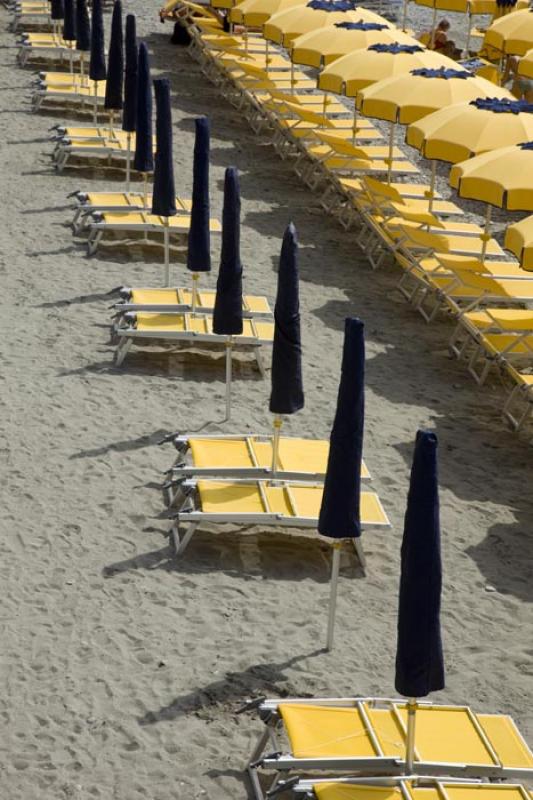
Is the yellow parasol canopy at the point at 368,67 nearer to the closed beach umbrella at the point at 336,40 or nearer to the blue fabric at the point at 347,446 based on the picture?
the closed beach umbrella at the point at 336,40

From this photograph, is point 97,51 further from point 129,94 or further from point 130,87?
point 129,94

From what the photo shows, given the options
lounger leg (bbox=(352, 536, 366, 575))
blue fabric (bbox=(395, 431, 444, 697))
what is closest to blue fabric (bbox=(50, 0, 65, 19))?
lounger leg (bbox=(352, 536, 366, 575))

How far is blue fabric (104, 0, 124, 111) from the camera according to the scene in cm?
1758

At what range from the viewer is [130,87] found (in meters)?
16.6

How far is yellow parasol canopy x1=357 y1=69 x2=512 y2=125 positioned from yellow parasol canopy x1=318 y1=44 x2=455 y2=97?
3.07 ft

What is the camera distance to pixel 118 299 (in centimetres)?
1386

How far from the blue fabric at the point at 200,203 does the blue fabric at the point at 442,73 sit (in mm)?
5058

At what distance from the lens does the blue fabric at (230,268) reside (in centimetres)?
1038

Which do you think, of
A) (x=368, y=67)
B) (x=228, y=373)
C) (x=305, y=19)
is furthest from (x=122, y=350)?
(x=305, y=19)

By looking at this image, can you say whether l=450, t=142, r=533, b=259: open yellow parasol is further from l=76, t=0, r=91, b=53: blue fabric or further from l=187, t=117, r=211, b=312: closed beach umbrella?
l=76, t=0, r=91, b=53: blue fabric

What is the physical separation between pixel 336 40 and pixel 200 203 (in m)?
8.13

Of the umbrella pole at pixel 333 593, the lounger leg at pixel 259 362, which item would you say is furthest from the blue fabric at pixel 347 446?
the lounger leg at pixel 259 362

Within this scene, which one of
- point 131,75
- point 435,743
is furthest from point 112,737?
point 131,75

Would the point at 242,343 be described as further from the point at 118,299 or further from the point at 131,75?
the point at 131,75
